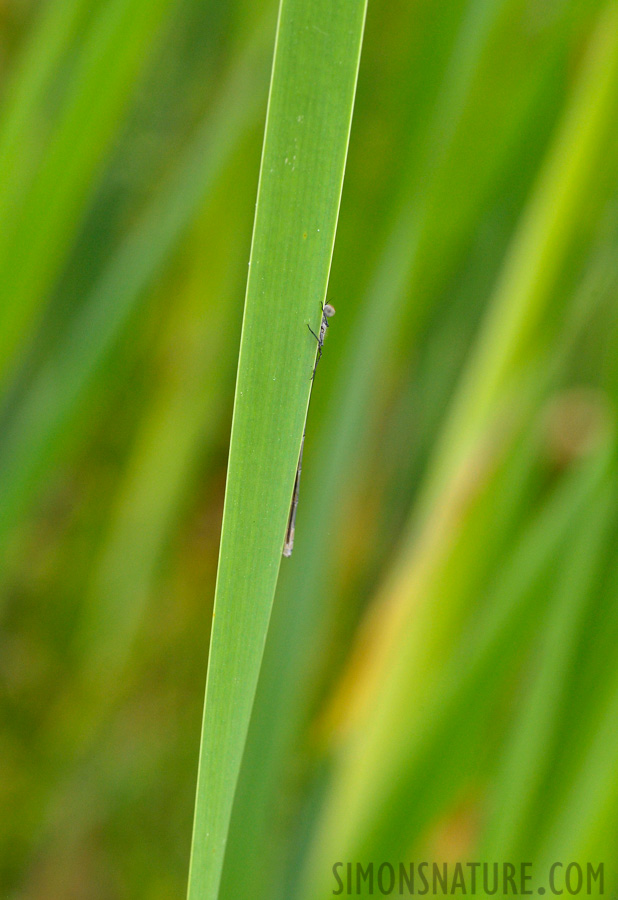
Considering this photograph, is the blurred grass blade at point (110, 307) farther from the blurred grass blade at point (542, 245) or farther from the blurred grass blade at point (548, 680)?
the blurred grass blade at point (548, 680)

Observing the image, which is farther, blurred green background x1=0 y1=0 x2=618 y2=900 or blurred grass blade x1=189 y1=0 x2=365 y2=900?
blurred green background x1=0 y1=0 x2=618 y2=900

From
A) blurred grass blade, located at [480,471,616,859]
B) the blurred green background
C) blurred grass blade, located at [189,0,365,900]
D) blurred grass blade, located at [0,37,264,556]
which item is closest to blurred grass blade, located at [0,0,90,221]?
the blurred green background

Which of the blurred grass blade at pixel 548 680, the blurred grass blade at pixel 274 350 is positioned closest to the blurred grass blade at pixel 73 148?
the blurred grass blade at pixel 274 350

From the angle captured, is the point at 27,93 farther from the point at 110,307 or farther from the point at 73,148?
the point at 110,307

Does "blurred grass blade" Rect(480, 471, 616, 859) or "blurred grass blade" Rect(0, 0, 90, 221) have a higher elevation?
"blurred grass blade" Rect(0, 0, 90, 221)

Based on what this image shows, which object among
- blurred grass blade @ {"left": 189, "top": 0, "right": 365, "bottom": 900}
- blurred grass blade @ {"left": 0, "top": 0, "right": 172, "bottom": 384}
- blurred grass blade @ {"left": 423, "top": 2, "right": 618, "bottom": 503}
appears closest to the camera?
blurred grass blade @ {"left": 189, "top": 0, "right": 365, "bottom": 900}

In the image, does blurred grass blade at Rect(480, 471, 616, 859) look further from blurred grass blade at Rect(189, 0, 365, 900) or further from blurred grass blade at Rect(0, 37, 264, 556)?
blurred grass blade at Rect(0, 37, 264, 556)
